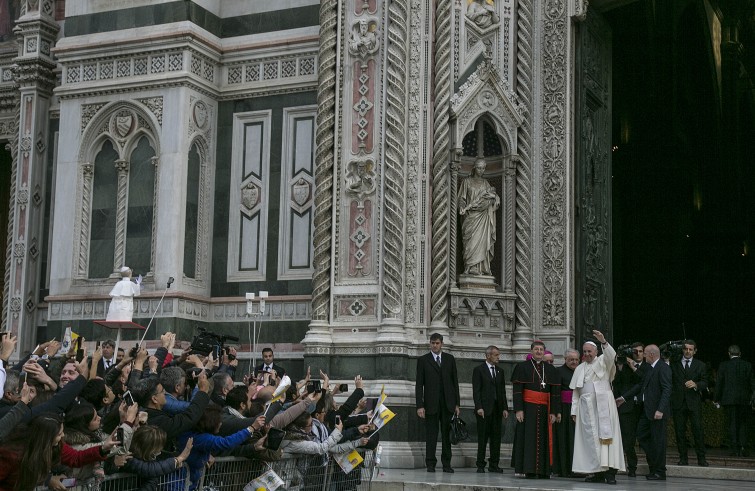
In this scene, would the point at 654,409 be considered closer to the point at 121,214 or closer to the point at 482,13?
the point at 482,13

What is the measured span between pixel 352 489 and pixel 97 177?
9.84 metres

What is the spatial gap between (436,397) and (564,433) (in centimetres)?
196

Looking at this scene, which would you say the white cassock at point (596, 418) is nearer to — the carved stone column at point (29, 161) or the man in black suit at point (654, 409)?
the man in black suit at point (654, 409)

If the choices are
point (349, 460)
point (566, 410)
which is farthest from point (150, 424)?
point (566, 410)

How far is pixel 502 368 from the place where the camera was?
18969 mm

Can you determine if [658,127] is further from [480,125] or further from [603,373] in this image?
[603,373]

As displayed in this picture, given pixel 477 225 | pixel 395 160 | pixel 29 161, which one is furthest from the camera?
pixel 29 161

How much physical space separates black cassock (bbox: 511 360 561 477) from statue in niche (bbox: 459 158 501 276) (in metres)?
2.51

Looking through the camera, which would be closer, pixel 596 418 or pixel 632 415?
pixel 596 418

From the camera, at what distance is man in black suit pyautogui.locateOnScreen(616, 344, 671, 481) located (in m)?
16.8

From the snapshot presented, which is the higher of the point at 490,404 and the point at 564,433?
the point at 490,404

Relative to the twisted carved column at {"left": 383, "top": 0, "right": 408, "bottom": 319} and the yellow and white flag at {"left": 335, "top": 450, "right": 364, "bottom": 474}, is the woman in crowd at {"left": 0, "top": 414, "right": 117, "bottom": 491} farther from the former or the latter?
the twisted carved column at {"left": 383, "top": 0, "right": 408, "bottom": 319}

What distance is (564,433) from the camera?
56.5ft

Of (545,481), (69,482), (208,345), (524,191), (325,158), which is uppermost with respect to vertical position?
(325,158)
